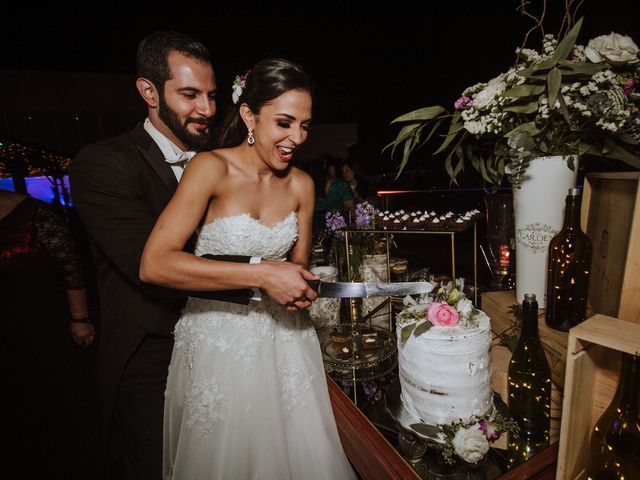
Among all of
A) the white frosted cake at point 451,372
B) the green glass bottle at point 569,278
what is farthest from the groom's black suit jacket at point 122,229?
the green glass bottle at point 569,278

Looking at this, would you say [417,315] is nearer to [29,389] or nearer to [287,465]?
[287,465]

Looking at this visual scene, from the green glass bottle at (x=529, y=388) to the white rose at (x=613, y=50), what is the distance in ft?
2.96

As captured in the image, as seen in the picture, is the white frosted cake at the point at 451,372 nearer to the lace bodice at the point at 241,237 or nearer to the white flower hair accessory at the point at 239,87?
the lace bodice at the point at 241,237

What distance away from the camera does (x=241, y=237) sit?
5.35 feet

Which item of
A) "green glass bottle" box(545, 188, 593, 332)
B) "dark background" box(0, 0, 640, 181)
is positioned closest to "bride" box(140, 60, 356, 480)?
"green glass bottle" box(545, 188, 593, 332)

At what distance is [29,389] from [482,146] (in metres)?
3.15

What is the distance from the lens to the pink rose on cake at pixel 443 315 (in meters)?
1.27

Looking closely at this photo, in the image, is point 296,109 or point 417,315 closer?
point 417,315

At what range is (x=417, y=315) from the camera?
138 centimetres

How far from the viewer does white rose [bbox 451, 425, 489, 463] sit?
109 centimetres

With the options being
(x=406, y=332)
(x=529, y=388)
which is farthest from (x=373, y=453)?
(x=529, y=388)

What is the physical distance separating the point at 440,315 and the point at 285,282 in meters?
0.60

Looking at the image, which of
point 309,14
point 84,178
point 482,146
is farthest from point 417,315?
point 309,14

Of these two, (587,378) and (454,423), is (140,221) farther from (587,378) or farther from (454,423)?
(587,378)
